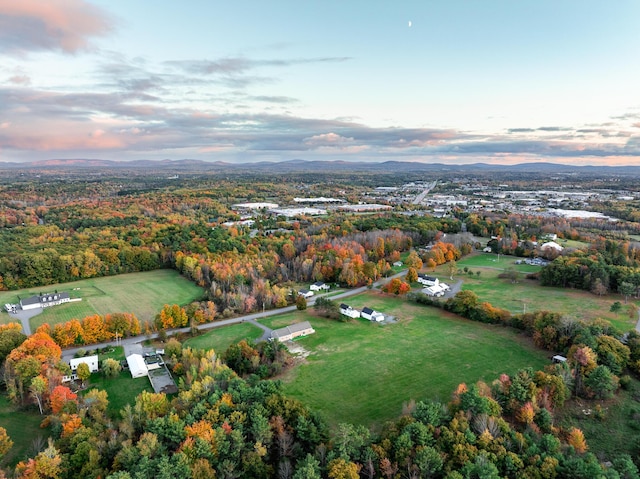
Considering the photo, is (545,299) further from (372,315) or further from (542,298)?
(372,315)


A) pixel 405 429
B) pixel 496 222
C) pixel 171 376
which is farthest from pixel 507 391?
pixel 496 222

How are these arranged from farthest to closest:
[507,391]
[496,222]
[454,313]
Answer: [496,222] → [454,313] → [507,391]

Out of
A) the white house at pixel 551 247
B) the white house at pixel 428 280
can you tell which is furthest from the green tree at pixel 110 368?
the white house at pixel 551 247

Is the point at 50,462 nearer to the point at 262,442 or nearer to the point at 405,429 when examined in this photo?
the point at 262,442

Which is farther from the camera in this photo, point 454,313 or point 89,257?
point 89,257

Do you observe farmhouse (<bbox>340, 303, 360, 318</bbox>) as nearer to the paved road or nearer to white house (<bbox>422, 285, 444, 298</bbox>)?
the paved road

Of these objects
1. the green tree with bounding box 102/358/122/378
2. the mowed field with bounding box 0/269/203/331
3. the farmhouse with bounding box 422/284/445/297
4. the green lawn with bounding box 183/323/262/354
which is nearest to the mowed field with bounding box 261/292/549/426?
the green lawn with bounding box 183/323/262/354
